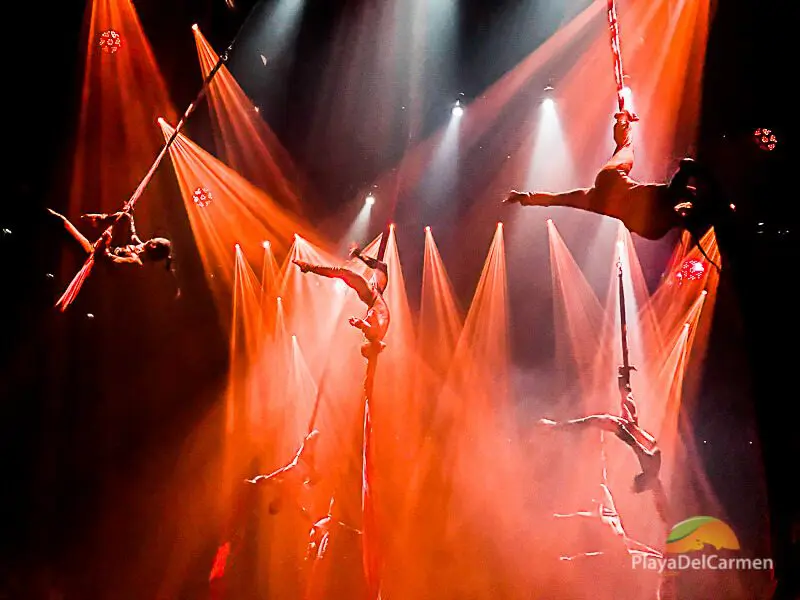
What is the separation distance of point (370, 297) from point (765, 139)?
386cm

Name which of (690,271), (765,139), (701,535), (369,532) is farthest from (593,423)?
(765,139)

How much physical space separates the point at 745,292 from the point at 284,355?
547 centimetres

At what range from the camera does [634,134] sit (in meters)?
6.48

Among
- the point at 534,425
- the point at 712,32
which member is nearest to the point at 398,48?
the point at 712,32

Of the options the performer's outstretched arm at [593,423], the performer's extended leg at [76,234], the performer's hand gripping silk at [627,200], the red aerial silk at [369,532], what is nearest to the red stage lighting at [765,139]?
the performer's outstretched arm at [593,423]

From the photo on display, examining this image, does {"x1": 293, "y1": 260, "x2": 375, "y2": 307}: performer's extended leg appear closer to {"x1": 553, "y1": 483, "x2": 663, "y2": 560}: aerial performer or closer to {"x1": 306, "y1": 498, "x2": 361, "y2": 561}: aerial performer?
{"x1": 306, "y1": 498, "x2": 361, "y2": 561}: aerial performer

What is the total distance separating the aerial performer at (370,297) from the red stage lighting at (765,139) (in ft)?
11.9

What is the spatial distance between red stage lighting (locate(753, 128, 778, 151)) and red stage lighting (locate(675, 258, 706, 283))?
1.41 meters

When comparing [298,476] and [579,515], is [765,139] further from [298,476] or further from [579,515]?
[298,476]

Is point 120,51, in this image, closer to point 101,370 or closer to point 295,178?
point 295,178

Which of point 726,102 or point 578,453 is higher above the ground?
point 726,102

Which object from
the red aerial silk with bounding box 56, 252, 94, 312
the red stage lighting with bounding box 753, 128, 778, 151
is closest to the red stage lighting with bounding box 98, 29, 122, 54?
the red aerial silk with bounding box 56, 252, 94, 312

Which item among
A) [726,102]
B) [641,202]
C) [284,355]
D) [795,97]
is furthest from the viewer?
[284,355]

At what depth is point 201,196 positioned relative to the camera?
6.68 metres
